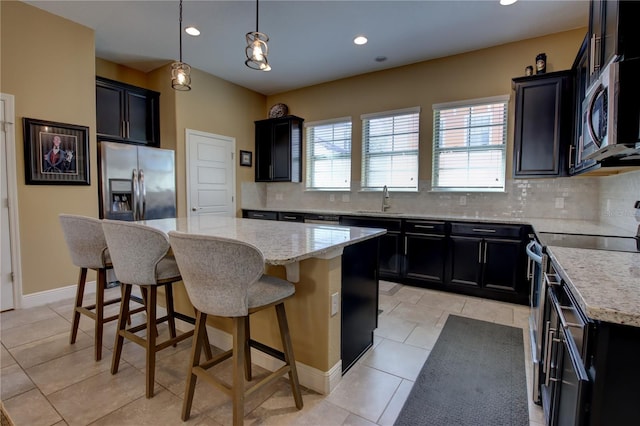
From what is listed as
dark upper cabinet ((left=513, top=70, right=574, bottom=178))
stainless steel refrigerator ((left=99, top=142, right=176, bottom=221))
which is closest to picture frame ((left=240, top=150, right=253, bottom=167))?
stainless steel refrigerator ((left=99, top=142, right=176, bottom=221))

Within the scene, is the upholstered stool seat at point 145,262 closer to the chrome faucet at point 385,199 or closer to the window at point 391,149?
the chrome faucet at point 385,199

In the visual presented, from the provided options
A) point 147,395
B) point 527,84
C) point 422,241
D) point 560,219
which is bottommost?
point 147,395

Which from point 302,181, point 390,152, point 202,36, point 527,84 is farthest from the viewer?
point 302,181

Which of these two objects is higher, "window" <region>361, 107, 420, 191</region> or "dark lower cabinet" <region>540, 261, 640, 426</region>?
"window" <region>361, 107, 420, 191</region>

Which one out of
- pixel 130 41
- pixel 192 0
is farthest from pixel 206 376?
pixel 130 41

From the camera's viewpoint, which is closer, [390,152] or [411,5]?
[411,5]

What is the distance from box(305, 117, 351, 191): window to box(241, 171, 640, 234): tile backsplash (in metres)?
0.22

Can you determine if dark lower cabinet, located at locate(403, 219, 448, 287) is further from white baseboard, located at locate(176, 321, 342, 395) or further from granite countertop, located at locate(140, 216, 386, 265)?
white baseboard, located at locate(176, 321, 342, 395)

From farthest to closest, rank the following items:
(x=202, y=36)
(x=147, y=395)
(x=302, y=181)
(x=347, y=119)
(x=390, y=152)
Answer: (x=302, y=181), (x=347, y=119), (x=390, y=152), (x=202, y=36), (x=147, y=395)

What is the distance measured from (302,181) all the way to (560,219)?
376 cm

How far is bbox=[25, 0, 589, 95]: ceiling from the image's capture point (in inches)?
123

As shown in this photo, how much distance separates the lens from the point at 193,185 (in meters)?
4.81

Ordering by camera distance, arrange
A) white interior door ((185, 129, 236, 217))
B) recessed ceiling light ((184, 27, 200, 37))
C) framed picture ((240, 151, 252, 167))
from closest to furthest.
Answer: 1. recessed ceiling light ((184, 27, 200, 37))
2. white interior door ((185, 129, 236, 217))
3. framed picture ((240, 151, 252, 167))

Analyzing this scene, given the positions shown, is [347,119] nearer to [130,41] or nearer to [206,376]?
[130,41]
